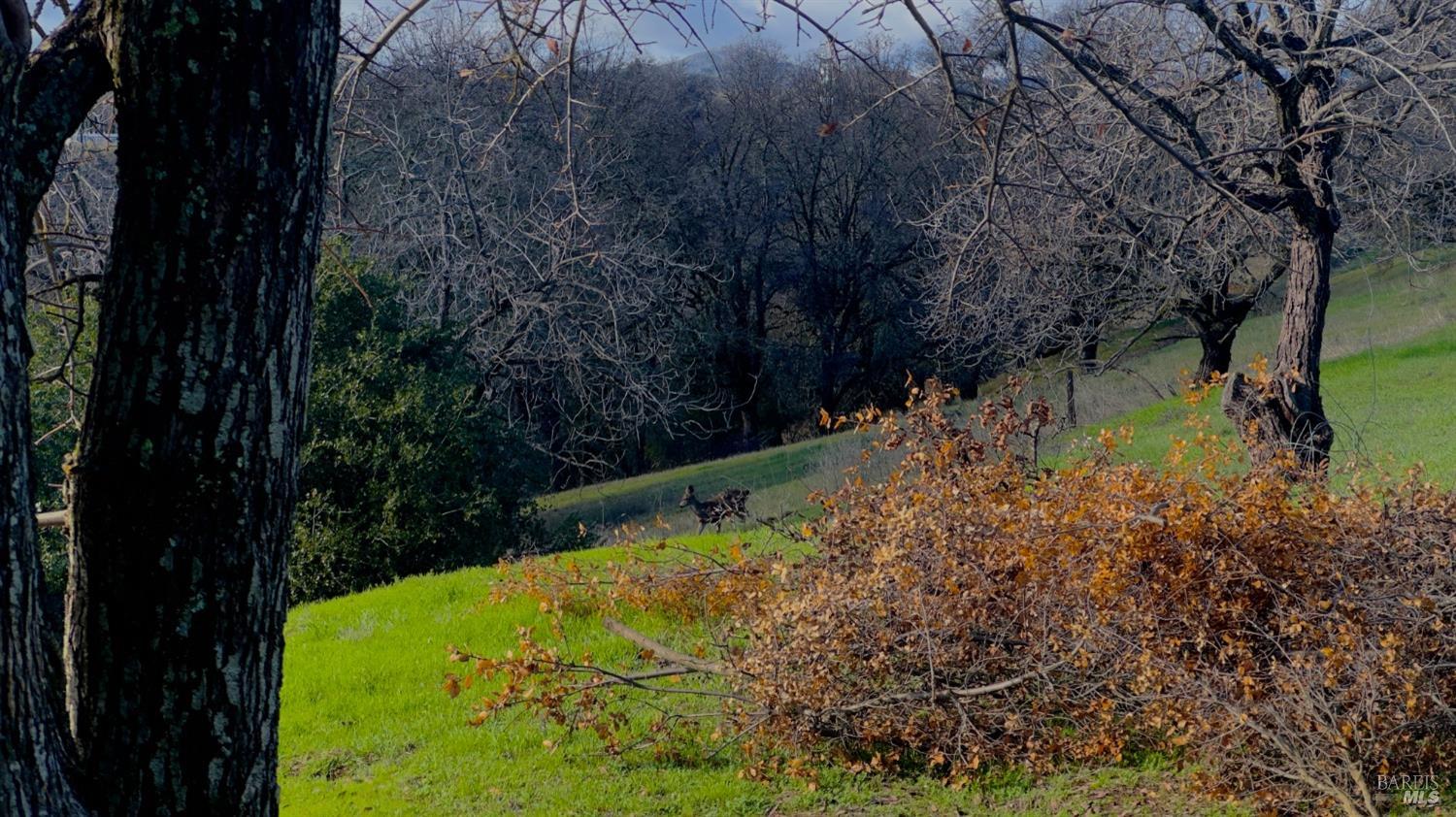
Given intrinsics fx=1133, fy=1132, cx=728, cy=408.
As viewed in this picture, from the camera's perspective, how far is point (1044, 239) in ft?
42.7

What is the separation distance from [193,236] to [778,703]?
4.00 meters

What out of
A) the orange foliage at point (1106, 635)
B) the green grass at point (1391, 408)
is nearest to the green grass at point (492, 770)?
the orange foliage at point (1106, 635)

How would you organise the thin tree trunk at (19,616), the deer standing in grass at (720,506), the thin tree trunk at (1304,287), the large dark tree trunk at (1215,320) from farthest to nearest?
the large dark tree trunk at (1215,320) < the deer standing in grass at (720,506) < the thin tree trunk at (1304,287) < the thin tree trunk at (19,616)

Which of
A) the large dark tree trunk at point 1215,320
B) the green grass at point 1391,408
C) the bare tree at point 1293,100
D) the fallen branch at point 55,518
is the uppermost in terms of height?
the bare tree at point 1293,100

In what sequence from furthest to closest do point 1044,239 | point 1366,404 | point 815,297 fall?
point 815,297
point 1366,404
point 1044,239

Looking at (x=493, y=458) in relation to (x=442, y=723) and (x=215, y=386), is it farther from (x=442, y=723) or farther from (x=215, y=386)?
(x=215, y=386)

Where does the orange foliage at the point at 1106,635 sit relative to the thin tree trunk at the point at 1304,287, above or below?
below

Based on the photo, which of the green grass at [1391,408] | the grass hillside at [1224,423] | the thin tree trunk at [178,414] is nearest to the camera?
the thin tree trunk at [178,414]

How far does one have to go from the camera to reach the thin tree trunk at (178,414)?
8.23 ft

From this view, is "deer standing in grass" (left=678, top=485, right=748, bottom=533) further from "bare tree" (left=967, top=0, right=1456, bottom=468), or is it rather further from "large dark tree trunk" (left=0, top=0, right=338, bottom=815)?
"large dark tree trunk" (left=0, top=0, right=338, bottom=815)

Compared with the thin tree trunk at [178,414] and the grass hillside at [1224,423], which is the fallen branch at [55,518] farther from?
the grass hillside at [1224,423]

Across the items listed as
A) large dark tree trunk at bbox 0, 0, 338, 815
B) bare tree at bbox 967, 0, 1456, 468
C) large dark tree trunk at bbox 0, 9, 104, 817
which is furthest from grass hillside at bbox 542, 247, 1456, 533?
large dark tree trunk at bbox 0, 9, 104, 817

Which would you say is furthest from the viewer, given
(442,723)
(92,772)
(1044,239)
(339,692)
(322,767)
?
(1044,239)

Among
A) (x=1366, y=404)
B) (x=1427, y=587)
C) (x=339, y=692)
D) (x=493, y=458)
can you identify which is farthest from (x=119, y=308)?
(x=1366, y=404)
